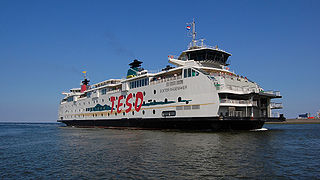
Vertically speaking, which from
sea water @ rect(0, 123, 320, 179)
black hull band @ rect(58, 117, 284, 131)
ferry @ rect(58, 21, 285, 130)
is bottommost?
sea water @ rect(0, 123, 320, 179)

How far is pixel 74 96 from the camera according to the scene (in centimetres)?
6019

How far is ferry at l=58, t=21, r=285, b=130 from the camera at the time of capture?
2803 cm

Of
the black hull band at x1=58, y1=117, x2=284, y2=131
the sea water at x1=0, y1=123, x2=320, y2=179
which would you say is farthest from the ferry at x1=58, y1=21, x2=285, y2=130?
the sea water at x1=0, y1=123, x2=320, y2=179

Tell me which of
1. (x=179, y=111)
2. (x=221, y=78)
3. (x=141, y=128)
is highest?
(x=221, y=78)

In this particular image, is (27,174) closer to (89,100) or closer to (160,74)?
(160,74)

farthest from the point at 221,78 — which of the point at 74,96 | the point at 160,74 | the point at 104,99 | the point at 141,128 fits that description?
the point at 74,96

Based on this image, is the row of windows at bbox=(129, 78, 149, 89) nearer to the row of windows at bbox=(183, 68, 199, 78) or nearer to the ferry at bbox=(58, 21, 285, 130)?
the ferry at bbox=(58, 21, 285, 130)

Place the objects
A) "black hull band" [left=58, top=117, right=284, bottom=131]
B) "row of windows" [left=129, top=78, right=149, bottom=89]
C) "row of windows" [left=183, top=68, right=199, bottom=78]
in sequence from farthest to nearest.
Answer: "row of windows" [left=129, top=78, right=149, bottom=89]
"row of windows" [left=183, top=68, right=199, bottom=78]
"black hull band" [left=58, top=117, right=284, bottom=131]

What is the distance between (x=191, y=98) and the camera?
97.7 feet

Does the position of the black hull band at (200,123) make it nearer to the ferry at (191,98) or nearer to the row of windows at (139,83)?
the ferry at (191,98)

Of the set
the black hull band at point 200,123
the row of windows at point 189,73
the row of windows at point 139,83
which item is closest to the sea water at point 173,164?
the black hull band at point 200,123

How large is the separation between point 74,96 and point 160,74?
3212 centimetres

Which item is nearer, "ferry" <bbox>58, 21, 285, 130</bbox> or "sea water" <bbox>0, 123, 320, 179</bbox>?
"sea water" <bbox>0, 123, 320, 179</bbox>

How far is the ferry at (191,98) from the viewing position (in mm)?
28031
